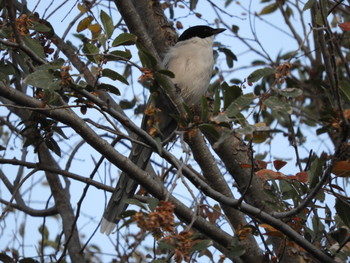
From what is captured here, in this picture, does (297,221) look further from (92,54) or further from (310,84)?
(310,84)

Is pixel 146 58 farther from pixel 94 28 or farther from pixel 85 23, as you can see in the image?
pixel 85 23

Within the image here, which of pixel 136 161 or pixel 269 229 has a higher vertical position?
pixel 136 161

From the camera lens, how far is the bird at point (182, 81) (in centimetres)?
376

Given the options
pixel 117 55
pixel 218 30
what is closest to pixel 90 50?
pixel 117 55

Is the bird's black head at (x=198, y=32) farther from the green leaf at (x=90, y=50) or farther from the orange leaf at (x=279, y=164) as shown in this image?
the green leaf at (x=90, y=50)

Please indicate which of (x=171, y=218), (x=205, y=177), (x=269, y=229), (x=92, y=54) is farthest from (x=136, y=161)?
(x=171, y=218)

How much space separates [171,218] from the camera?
2086 mm

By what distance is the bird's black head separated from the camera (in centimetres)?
498

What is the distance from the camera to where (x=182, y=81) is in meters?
4.28

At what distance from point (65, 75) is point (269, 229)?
1.36 m

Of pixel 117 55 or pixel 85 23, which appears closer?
pixel 117 55

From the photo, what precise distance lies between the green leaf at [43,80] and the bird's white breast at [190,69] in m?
1.86

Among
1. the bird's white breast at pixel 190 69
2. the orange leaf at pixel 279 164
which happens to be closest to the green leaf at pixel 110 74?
the orange leaf at pixel 279 164

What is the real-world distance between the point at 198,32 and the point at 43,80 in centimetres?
281
